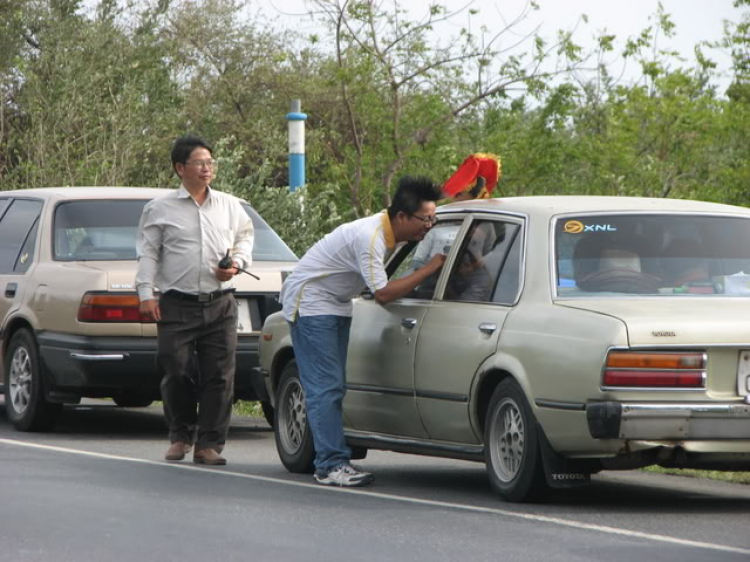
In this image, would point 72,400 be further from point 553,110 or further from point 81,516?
point 553,110

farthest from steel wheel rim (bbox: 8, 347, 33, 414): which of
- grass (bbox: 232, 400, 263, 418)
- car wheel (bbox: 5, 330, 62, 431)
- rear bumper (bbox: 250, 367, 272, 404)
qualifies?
grass (bbox: 232, 400, 263, 418)

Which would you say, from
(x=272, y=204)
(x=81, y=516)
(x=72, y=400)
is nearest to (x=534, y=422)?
(x=81, y=516)

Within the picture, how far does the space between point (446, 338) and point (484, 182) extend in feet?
5.38

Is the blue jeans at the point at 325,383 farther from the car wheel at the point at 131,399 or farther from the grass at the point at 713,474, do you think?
the car wheel at the point at 131,399

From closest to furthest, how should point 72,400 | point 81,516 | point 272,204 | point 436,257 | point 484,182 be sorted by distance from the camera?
point 81,516, point 436,257, point 484,182, point 72,400, point 272,204

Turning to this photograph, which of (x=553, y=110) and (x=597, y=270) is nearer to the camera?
(x=597, y=270)

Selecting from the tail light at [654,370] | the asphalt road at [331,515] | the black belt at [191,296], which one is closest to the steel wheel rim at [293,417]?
the asphalt road at [331,515]

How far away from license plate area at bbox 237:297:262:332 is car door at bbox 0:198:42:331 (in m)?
1.74

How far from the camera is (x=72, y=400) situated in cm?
1177

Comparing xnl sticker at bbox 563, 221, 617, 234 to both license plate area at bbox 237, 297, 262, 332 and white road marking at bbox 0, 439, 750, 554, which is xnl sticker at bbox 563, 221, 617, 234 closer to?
white road marking at bbox 0, 439, 750, 554

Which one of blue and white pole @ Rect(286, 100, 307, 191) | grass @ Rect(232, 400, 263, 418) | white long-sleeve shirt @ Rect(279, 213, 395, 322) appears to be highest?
blue and white pole @ Rect(286, 100, 307, 191)

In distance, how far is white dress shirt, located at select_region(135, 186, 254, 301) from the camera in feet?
33.4

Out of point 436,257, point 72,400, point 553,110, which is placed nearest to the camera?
point 436,257

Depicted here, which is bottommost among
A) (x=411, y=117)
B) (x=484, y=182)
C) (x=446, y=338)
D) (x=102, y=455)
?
(x=102, y=455)
